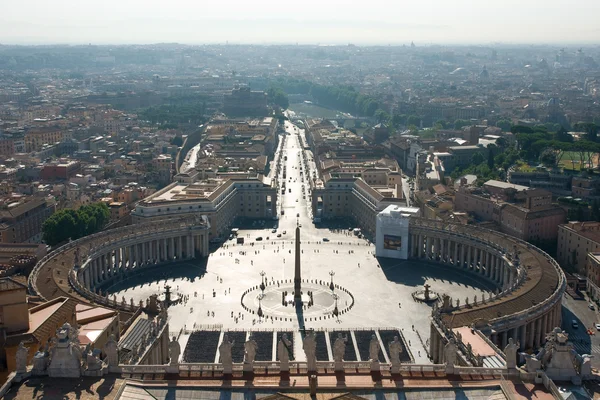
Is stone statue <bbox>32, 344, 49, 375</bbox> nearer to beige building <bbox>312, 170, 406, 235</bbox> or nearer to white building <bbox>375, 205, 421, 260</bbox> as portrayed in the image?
white building <bbox>375, 205, 421, 260</bbox>

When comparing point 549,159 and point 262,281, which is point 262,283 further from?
point 549,159

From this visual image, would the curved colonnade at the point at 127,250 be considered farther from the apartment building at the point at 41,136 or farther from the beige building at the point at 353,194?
Answer: the apartment building at the point at 41,136

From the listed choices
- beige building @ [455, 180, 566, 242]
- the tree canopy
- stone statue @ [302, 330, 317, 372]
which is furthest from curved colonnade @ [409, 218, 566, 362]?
the tree canopy

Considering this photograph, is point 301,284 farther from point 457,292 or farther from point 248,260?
point 457,292

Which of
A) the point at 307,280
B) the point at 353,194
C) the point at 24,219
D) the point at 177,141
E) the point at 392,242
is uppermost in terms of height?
the point at 177,141

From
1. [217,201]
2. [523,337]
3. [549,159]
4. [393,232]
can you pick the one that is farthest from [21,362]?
[549,159]

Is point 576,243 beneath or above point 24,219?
above
